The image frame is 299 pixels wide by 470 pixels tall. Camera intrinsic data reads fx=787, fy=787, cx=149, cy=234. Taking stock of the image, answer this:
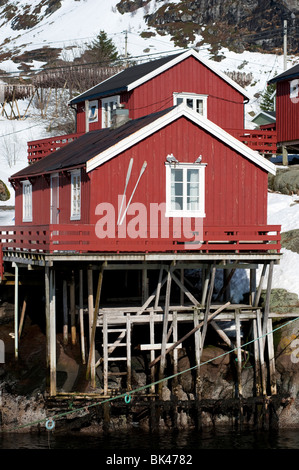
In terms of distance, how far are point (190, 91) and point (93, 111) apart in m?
5.53

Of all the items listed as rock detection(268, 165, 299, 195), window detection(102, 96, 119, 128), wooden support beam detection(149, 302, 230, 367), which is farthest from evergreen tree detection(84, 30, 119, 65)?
wooden support beam detection(149, 302, 230, 367)

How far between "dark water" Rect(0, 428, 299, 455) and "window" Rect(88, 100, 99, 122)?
2164cm

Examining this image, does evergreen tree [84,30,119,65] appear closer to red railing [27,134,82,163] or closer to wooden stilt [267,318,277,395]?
red railing [27,134,82,163]

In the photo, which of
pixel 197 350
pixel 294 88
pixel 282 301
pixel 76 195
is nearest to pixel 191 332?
pixel 197 350

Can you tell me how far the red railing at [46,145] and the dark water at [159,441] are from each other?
54.2ft

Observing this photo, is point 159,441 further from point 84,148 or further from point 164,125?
point 84,148

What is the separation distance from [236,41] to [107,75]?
46.3m

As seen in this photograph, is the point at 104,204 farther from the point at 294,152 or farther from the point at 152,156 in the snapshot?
the point at 294,152

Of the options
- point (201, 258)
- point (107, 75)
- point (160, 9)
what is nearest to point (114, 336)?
point (201, 258)

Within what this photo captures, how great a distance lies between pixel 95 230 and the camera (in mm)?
24734

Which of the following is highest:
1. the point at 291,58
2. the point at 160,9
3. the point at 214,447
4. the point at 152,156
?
the point at 160,9

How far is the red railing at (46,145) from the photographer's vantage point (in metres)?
37.0

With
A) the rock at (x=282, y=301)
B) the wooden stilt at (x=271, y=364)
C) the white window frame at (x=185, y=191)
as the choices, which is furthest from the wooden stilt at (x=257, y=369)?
the white window frame at (x=185, y=191)

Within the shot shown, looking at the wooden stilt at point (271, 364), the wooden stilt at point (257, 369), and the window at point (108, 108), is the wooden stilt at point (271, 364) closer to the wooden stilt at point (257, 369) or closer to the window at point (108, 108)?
the wooden stilt at point (257, 369)
